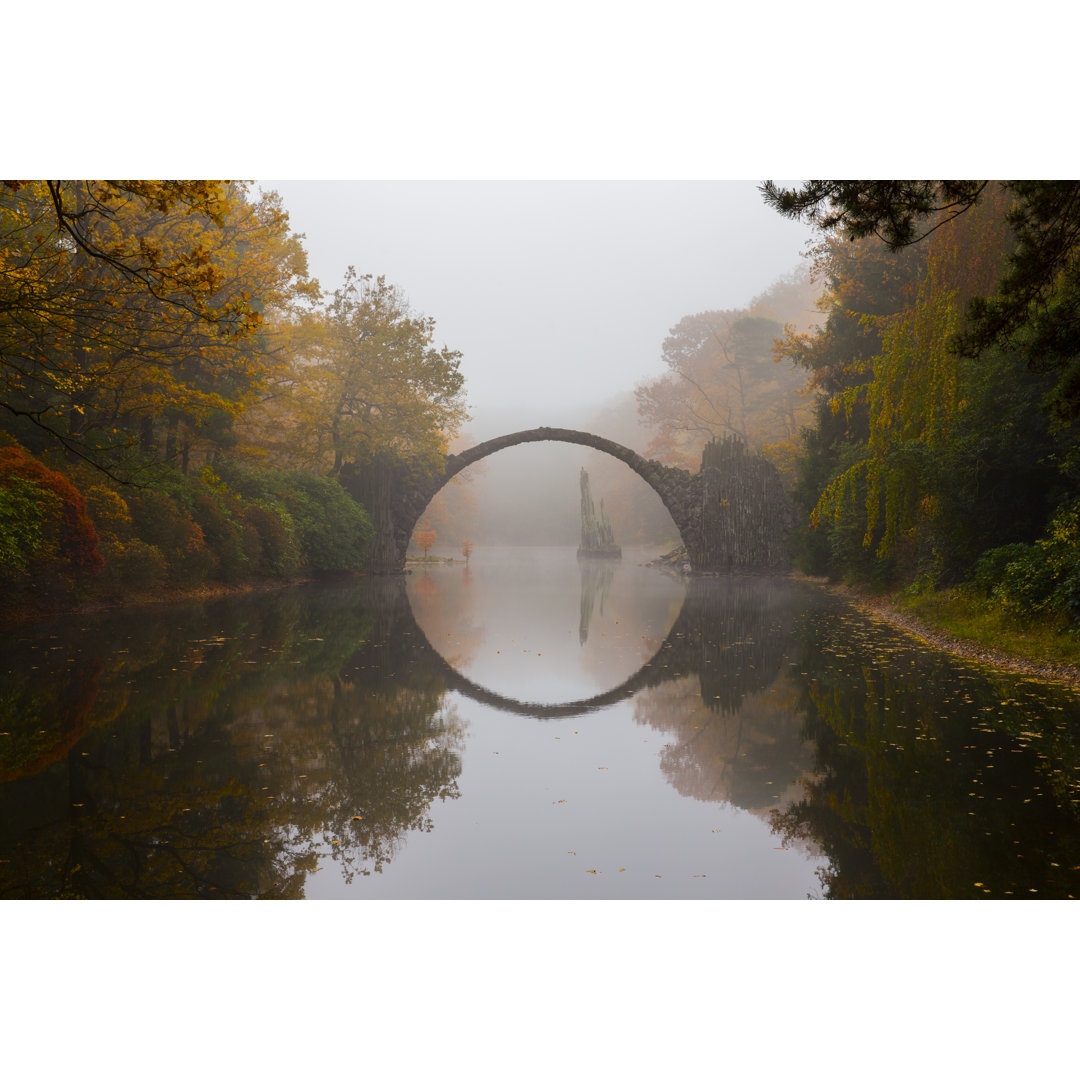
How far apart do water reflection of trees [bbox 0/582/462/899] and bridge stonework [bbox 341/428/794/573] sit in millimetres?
15916

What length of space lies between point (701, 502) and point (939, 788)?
22.1m

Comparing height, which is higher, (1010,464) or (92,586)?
(1010,464)

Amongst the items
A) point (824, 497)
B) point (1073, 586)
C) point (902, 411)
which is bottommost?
point (1073, 586)

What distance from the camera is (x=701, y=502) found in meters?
26.5

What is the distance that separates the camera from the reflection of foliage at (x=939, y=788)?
3.64m

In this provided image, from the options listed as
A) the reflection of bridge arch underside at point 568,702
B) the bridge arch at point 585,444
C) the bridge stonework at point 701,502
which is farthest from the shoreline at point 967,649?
the bridge arch at point 585,444

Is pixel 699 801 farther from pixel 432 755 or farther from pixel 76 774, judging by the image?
pixel 76 774

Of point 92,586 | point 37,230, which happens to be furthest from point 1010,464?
point 37,230

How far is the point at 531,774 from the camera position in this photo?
17.5 feet

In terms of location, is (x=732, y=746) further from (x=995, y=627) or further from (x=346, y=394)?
(x=346, y=394)

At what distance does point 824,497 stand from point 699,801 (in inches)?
413

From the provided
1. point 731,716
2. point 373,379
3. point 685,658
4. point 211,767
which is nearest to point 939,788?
point 731,716

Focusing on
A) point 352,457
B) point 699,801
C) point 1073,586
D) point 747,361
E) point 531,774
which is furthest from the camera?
point 747,361

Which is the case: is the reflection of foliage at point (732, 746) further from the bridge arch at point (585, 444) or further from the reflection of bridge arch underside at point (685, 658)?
the bridge arch at point (585, 444)
